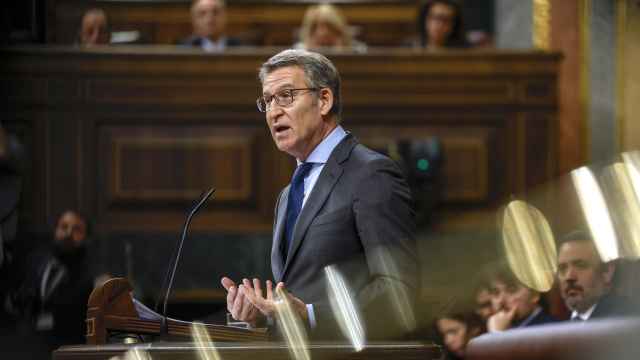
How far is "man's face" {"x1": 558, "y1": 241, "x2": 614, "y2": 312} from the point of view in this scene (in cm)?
395

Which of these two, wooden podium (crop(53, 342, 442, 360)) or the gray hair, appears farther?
the gray hair

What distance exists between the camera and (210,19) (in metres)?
6.68

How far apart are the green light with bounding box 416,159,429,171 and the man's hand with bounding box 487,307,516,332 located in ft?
4.72

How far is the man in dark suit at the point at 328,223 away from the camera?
7.72ft

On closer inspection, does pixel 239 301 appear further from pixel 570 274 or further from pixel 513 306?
pixel 513 306

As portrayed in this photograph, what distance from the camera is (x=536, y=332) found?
3.93 ft

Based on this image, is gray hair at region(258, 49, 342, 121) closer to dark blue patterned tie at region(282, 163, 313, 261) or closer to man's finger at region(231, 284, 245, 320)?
dark blue patterned tie at region(282, 163, 313, 261)

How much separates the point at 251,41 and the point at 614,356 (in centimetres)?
613

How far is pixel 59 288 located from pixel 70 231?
13.7 inches

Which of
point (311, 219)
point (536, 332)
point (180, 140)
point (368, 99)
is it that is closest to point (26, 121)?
point (180, 140)

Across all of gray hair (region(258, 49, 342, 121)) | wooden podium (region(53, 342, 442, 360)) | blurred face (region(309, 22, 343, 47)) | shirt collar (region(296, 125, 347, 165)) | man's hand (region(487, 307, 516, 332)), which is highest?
blurred face (region(309, 22, 343, 47))

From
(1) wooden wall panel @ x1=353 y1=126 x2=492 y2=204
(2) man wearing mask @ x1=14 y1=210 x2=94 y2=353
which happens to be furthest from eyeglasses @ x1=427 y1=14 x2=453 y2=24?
(2) man wearing mask @ x1=14 y1=210 x2=94 y2=353

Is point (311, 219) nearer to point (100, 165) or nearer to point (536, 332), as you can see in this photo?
point (536, 332)

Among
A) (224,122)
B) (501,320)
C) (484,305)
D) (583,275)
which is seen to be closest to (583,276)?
(583,275)
